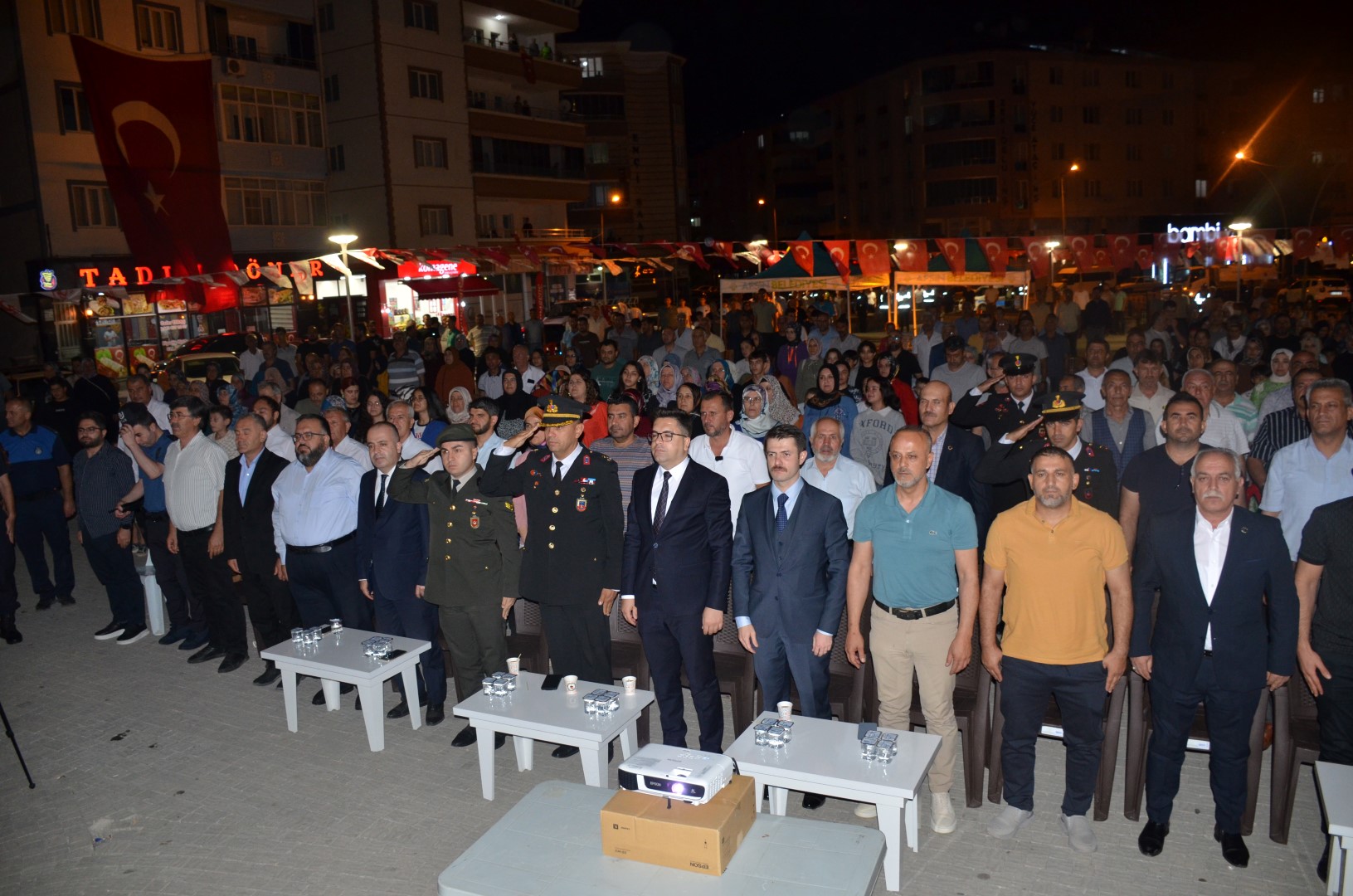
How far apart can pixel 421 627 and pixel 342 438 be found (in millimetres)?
1924

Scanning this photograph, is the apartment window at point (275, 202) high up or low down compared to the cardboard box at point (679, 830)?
up

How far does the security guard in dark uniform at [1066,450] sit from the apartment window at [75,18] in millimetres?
27824

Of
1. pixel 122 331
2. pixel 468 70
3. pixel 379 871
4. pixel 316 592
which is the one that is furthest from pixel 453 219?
pixel 379 871

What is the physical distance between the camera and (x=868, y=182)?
70125 millimetres

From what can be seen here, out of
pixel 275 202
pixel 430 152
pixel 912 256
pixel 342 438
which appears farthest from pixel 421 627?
pixel 430 152

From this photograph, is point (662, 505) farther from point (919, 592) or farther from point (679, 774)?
point (679, 774)

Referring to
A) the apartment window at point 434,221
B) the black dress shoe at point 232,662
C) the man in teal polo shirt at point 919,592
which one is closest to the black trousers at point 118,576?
the black dress shoe at point 232,662

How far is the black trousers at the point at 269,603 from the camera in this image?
7477mm

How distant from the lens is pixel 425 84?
35656 mm

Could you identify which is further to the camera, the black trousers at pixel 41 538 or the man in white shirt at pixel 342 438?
the black trousers at pixel 41 538

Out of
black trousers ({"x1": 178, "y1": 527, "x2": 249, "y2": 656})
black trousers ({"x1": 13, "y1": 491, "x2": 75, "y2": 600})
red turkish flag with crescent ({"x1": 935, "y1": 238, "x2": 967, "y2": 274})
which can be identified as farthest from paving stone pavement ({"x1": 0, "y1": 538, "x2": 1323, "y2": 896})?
red turkish flag with crescent ({"x1": 935, "y1": 238, "x2": 967, "y2": 274})

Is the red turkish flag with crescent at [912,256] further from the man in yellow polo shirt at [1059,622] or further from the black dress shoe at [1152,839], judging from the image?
the black dress shoe at [1152,839]

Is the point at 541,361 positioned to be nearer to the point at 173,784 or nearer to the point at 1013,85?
the point at 173,784

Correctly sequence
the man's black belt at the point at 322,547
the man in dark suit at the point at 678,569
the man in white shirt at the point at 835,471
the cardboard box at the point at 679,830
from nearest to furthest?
the cardboard box at the point at 679,830 → the man in dark suit at the point at 678,569 → the man in white shirt at the point at 835,471 → the man's black belt at the point at 322,547
